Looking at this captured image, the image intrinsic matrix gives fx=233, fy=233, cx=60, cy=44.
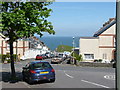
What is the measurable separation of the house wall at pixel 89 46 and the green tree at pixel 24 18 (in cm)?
2795

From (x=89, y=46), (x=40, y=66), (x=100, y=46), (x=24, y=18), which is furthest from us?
(x=100, y=46)

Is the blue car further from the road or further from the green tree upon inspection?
the green tree

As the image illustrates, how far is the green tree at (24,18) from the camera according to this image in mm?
11852

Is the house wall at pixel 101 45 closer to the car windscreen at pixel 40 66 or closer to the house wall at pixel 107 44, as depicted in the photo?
the house wall at pixel 107 44

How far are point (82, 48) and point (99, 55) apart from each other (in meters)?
3.26

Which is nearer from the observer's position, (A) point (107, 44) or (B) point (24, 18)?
(B) point (24, 18)

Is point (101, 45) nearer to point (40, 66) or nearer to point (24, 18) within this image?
point (40, 66)

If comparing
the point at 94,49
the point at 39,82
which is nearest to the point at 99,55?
the point at 94,49

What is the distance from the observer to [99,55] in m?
41.4

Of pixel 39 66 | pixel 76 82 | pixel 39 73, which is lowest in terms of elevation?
pixel 76 82

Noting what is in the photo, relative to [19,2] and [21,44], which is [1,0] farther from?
[21,44]

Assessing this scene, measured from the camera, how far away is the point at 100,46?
41406 mm

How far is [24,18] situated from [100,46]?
30.8 m

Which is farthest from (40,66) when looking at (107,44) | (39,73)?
(107,44)
